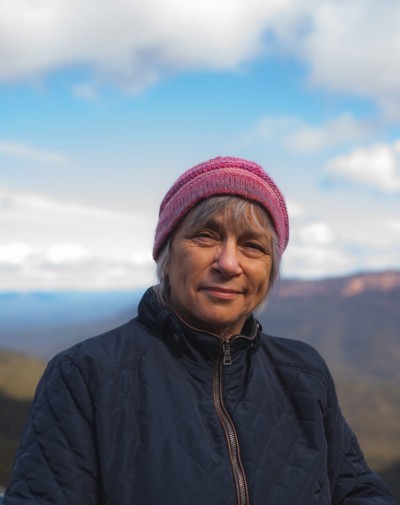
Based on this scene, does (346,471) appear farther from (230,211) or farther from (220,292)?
(230,211)

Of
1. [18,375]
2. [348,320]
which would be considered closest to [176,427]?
[18,375]

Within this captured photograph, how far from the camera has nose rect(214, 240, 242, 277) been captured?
2271 millimetres

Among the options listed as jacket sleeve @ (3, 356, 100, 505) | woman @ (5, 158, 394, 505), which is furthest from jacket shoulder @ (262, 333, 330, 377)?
jacket sleeve @ (3, 356, 100, 505)

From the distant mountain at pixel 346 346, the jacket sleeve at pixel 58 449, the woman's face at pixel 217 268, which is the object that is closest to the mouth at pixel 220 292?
the woman's face at pixel 217 268

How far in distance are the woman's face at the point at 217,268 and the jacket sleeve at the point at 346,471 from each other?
0.57 m

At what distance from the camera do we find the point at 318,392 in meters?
2.47

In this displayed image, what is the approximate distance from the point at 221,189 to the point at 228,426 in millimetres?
798

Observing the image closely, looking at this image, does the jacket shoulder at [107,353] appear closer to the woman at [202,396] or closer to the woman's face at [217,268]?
the woman at [202,396]

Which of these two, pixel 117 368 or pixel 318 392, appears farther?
pixel 318 392

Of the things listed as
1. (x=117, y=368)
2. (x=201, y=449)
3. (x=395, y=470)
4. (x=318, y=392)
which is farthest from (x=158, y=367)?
(x=395, y=470)

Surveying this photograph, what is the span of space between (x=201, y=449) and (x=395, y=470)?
40.8m

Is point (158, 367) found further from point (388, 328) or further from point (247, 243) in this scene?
point (388, 328)

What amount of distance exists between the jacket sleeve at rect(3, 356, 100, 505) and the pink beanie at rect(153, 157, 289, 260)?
26.1 inches

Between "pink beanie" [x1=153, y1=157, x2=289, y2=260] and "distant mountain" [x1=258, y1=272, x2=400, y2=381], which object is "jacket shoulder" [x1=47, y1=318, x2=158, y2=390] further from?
"distant mountain" [x1=258, y1=272, x2=400, y2=381]
